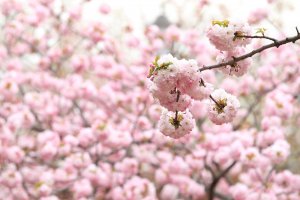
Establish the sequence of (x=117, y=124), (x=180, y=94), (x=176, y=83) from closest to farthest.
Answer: (x=176, y=83) → (x=180, y=94) → (x=117, y=124)

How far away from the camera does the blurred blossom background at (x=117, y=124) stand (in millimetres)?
6344

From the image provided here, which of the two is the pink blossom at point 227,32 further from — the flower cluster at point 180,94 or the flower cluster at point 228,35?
the flower cluster at point 180,94

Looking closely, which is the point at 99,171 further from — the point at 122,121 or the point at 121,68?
the point at 121,68

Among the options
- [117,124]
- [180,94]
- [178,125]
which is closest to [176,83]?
[180,94]

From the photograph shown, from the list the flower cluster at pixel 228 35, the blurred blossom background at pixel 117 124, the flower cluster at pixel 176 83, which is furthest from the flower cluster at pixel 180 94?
the blurred blossom background at pixel 117 124

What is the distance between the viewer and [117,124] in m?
8.09

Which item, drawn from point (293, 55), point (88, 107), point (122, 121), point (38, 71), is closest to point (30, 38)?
point (38, 71)

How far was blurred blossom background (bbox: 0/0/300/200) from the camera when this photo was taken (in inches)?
250

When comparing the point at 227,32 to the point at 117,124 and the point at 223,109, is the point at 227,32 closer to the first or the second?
the point at 223,109

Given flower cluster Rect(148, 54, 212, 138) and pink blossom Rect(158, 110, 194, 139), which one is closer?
flower cluster Rect(148, 54, 212, 138)

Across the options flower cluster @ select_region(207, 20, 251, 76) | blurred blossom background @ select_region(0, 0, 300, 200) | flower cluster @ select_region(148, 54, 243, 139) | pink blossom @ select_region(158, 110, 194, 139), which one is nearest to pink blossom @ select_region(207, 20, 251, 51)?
flower cluster @ select_region(207, 20, 251, 76)

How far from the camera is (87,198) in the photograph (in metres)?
6.59

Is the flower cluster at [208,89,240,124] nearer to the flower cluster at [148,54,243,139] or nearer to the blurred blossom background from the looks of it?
the flower cluster at [148,54,243,139]

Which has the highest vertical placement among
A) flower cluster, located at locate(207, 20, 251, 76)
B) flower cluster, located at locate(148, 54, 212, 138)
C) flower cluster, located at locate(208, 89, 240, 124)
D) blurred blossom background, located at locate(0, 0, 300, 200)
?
blurred blossom background, located at locate(0, 0, 300, 200)
